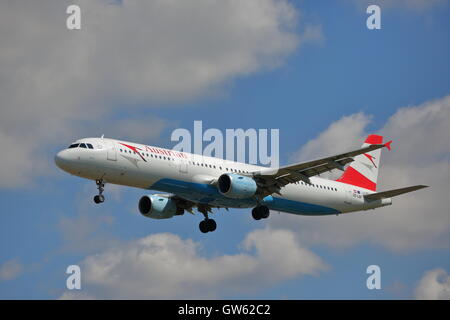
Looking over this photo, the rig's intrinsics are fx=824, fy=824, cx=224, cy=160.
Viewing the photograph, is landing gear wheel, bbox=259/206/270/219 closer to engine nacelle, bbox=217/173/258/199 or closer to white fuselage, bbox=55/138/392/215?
white fuselage, bbox=55/138/392/215

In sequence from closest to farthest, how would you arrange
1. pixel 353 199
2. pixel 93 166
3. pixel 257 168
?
pixel 93 166 → pixel 257 168 → pixel 353 199

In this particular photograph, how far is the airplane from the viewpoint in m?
52.2

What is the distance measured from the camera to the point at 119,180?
53000 mm

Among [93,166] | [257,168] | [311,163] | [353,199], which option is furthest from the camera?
[353,199]

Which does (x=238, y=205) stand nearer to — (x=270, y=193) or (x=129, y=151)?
(x=270, y=193)

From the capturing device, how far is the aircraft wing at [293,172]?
5538cm

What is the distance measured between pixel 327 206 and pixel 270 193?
273 inches

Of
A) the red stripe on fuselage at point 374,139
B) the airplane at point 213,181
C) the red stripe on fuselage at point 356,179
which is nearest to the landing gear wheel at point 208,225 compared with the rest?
the airplane at point 213,181

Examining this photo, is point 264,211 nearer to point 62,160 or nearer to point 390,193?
point 390,193

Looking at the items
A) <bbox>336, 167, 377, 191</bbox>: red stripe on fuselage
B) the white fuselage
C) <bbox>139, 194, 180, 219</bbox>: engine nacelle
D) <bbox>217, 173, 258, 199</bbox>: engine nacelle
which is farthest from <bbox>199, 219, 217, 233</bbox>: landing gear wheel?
<bbox>336, 167, 377, 191</bbox>: red stripe on fuselage

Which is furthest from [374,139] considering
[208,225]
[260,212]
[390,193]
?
[260,212]

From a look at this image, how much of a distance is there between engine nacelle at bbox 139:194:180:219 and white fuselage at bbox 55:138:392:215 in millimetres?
4360

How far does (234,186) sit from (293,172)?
15.0 feet

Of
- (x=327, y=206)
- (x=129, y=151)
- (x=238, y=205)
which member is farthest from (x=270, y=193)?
(x=129, y=151)
